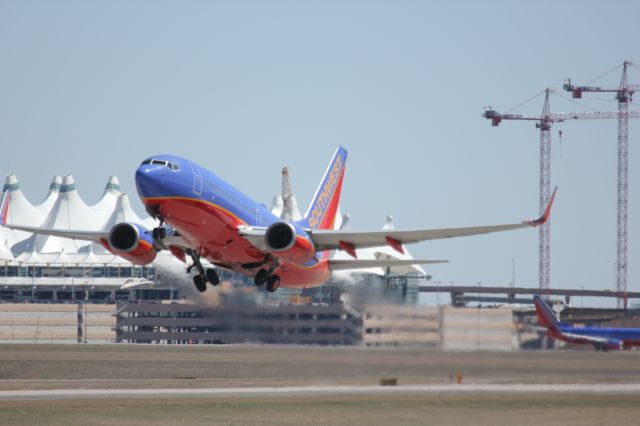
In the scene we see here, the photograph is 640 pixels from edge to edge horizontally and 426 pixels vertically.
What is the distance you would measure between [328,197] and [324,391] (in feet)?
35.6

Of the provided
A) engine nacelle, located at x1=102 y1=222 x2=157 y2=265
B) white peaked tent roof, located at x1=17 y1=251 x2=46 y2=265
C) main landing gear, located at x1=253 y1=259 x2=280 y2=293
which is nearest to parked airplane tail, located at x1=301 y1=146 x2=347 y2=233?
main landing gear, located at x1=253 y1=259 x2=280 y2=293

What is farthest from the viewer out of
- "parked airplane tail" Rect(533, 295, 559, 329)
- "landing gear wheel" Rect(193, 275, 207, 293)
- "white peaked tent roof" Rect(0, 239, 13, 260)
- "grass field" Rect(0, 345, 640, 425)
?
"white peaked tent roof" Rect(0, 239, 13, 260)

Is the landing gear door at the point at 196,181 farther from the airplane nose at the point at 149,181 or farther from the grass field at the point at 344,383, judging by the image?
the grass field at the point at 344,383

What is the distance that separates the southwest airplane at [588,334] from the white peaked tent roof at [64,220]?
121167 mm

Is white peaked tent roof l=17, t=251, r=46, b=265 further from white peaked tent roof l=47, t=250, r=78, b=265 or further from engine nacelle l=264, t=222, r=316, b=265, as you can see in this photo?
engine nacelle l=264, t=222, r=316, b=265

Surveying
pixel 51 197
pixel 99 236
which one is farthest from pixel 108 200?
pixel 99 236

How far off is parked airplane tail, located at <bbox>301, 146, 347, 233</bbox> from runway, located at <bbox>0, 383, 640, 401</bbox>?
7785 mm

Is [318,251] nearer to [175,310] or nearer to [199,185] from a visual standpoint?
[199,185]

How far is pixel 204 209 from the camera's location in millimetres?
39219

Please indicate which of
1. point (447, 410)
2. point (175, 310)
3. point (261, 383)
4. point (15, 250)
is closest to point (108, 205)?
point (15, 250)

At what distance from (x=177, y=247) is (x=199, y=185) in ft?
19.8

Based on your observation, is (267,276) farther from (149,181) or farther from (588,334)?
(588,334)

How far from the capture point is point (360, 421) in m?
36.4

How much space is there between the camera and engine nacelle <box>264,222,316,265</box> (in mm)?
41375
